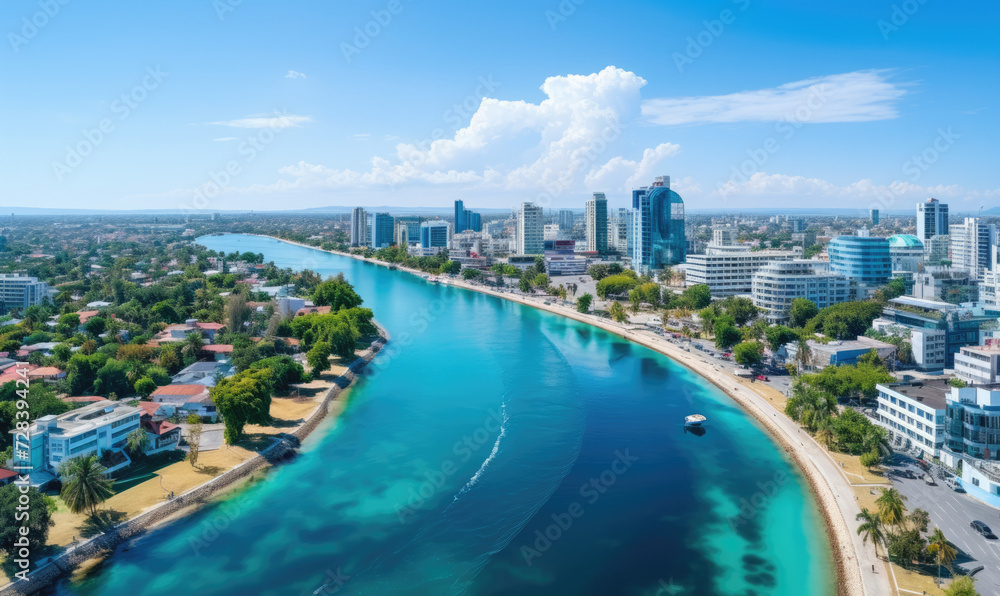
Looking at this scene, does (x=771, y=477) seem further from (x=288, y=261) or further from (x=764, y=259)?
(x=288, y=261)

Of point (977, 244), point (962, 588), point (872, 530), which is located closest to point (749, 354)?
point (872, 530)

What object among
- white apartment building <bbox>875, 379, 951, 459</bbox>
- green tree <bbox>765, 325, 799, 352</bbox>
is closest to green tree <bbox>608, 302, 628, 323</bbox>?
green tree <bbox>765, 325, 799, 352</bbox>

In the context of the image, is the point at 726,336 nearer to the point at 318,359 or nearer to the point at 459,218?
the point at 318,359

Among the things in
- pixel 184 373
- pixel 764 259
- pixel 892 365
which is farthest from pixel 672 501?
pixel 764 259

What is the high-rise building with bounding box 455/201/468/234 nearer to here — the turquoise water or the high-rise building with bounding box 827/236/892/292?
the high-rise building with bounding box 827/236/892/292

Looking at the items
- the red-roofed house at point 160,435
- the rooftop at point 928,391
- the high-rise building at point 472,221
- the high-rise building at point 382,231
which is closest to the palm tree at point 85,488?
the red-roofed house at point 160,435

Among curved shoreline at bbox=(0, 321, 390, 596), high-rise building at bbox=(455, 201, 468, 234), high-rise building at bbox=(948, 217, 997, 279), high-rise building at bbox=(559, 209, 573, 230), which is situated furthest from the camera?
high-rise building at bbox=(559, 209, 573, 230)

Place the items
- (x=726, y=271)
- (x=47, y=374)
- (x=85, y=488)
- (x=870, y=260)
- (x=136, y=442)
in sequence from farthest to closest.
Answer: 1. (x=726, y=271)
2. (x=870, y=260)
3. (x=47, y=374)
4. (x=136, y=442)
5. (x=85, y=488)
